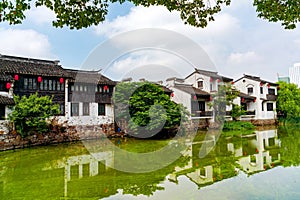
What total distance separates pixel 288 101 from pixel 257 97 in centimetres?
382

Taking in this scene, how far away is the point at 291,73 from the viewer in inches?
1662

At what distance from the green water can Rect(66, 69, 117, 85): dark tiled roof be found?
552 cm

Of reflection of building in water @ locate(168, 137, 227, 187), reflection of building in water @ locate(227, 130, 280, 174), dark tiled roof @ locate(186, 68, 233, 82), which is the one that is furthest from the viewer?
dark tiled roof @ locate(186, 68, 233, 82)

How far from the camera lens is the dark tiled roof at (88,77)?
1348 cm

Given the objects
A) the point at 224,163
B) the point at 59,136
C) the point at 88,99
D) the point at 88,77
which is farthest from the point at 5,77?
the point at 224,163

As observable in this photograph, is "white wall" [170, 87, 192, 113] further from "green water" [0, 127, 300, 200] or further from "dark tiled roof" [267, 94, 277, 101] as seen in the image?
"dark tiled roof" [267, 94, 277, 101]

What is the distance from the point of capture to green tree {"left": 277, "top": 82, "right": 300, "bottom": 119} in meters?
22.8

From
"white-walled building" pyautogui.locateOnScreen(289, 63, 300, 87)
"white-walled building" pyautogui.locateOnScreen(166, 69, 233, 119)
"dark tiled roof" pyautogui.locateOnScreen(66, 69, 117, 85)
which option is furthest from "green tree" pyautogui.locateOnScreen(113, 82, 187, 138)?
"white-walled building" pyautogui.locateOnScreen(289, 63, 300, 87)

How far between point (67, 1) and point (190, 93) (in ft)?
50.4

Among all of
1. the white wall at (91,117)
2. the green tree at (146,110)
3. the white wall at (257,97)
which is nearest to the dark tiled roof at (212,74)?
the white wall at (257,97)

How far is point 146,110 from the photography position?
42.4 feet

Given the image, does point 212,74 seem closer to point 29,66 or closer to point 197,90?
point 197,90

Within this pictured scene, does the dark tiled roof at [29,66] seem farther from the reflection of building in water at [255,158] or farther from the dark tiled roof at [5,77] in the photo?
the reflection of building in water at [255,158]

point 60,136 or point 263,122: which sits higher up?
point 263,122
